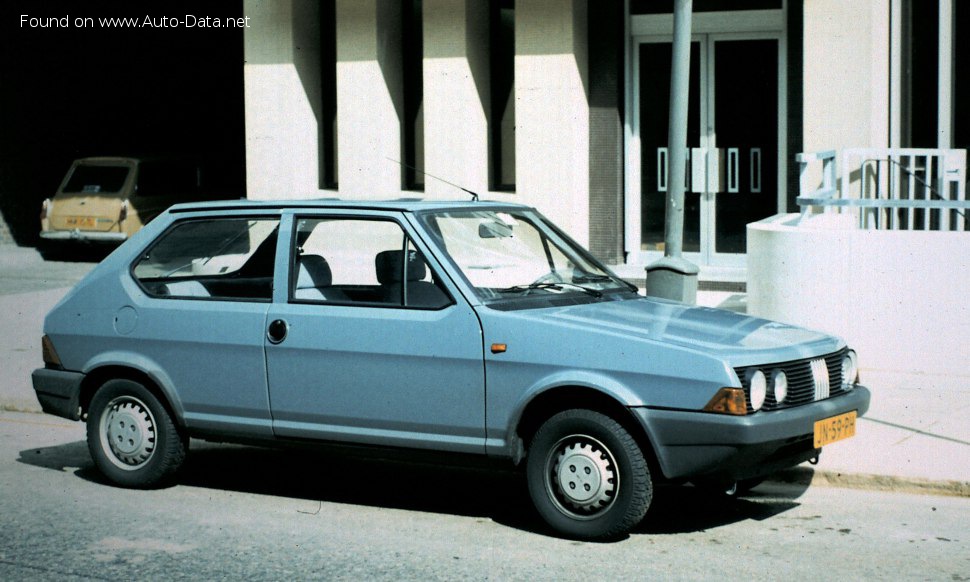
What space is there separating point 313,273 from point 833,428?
2.79 metres

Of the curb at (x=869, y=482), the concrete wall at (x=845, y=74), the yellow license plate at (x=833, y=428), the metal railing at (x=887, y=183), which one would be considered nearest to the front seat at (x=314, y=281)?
the yellow license plate at (x=833, y=428)

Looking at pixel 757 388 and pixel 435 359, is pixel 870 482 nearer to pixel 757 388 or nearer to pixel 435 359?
pixel 757 388

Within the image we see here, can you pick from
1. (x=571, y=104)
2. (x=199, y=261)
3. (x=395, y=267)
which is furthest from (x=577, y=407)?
(x=571, y=104)

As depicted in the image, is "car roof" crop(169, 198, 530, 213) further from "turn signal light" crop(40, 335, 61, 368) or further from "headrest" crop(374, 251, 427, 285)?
"turn signal light" crop(40, 335, 61, 368)

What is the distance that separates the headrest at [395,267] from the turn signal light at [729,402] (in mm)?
1681

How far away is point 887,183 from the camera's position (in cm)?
1461

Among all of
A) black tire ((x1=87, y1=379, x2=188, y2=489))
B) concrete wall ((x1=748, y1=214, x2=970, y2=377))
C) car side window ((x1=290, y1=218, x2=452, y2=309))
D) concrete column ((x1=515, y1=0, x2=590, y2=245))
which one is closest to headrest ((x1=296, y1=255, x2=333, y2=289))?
car side window ((x1=290, y1=218, x2=452, y2=309))

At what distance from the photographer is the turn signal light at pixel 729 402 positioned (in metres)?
6.48

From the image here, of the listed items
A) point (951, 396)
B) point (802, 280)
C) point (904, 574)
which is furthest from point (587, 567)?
point (802, 280)

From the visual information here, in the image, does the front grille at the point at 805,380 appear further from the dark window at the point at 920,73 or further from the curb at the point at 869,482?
the dark window at the point at 920,73

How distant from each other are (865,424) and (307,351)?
406cm

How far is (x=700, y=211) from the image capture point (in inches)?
678

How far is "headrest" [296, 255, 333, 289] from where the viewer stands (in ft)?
25.1

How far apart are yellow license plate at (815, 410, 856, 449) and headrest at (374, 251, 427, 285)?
209 centimetres
